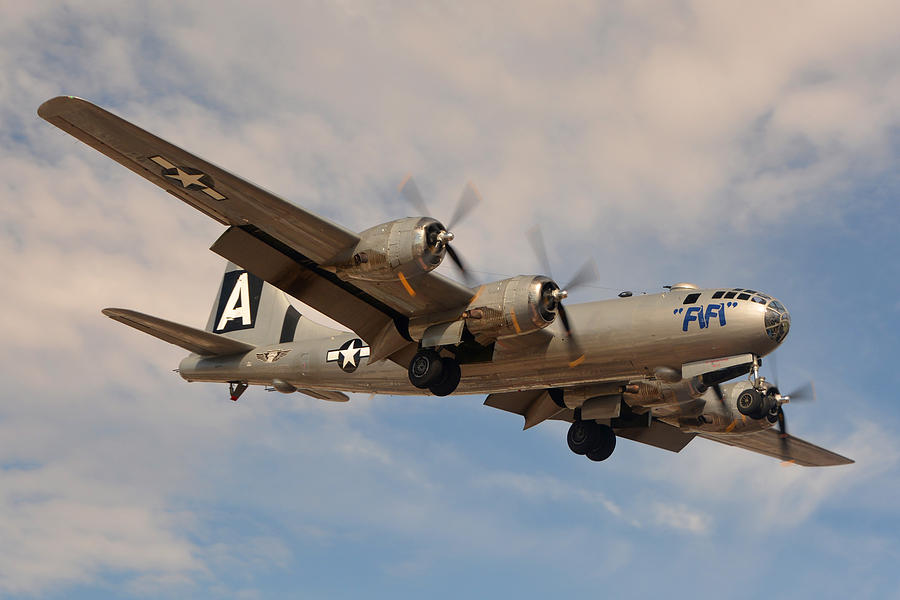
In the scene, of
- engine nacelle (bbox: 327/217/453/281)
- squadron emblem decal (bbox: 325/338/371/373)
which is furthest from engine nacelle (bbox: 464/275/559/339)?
squadron emblem decal (bbox: 325/338/371/373)

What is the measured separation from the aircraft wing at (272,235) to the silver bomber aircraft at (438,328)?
37mm

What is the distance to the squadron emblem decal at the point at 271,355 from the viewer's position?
2861 centimetres

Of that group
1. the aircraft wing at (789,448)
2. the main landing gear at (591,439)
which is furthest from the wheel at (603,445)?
the aircraft wing at (789,448)

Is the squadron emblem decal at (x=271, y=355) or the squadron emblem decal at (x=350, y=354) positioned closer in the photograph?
the squadron emblem decal at (x=350, y=354)

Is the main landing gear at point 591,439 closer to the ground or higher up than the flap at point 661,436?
closer to the ground

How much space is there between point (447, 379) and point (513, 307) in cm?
282

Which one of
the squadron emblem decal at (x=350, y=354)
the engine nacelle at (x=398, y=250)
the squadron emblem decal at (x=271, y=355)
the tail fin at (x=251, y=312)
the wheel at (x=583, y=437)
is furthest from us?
the tail fin at (x=251, y=312)

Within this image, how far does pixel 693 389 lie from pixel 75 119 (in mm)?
17873

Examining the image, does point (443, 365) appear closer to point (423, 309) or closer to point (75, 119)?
point (423, 309)

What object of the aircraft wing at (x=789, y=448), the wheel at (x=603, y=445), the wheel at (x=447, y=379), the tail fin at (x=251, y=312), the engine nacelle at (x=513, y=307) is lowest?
the wheel at (x=447, y=379)

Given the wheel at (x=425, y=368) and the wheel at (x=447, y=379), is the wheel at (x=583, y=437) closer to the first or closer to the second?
the wheel at (x=447, y=379)

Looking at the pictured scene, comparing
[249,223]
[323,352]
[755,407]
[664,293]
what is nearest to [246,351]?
[323,352]

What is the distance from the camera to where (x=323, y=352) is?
27.9 metres

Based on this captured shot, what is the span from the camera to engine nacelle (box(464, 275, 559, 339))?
22.3 m
